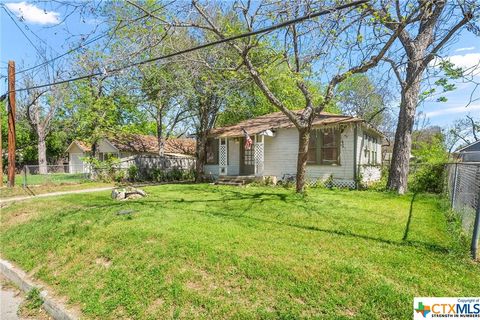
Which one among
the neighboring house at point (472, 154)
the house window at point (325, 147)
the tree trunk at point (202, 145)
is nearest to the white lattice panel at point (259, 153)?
the house window at point (325, 147)

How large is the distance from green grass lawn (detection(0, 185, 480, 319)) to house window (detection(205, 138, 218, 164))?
1082 centimetres

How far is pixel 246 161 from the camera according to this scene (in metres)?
17.5

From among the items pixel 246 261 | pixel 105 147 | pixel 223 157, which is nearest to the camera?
pixel 246 261

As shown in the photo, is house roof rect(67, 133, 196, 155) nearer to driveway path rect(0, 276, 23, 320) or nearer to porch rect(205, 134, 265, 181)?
porch rect(205, 134, 265, 181)

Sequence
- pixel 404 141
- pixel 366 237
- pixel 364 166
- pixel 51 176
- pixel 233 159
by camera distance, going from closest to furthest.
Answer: pixel 366 237 → pixel 404 141 → pixel 364 166 → pixel 51 176 → pixel 233 159

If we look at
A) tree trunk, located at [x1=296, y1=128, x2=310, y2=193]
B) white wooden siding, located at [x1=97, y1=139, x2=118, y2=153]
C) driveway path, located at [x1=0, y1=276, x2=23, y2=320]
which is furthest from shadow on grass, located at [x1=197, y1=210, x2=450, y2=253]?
white wooden siding, located at [x1=97, y1=139, x2=118, y2=153]

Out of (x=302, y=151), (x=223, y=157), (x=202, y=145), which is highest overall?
(x=202, y=145)

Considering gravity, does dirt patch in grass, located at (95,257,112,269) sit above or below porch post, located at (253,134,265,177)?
below

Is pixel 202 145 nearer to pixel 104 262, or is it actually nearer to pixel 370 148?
pixel 370 148

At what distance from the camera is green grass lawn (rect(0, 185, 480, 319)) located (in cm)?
351

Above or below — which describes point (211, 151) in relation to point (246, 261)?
above

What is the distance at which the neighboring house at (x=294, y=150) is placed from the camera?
43.9ft

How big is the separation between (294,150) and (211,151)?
5929 millimetres

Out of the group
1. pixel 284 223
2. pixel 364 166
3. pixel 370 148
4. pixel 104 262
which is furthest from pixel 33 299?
pixel 370 148
